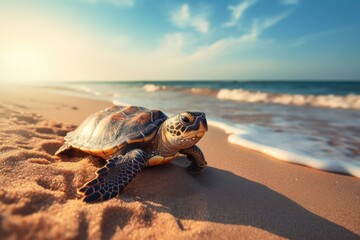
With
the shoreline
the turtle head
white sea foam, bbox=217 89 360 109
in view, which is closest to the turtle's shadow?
the turtle head

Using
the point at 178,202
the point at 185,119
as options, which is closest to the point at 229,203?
the point at 178,202

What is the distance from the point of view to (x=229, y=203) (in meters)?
2.19

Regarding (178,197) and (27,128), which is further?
(27,128)

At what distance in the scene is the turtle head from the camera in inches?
90.9

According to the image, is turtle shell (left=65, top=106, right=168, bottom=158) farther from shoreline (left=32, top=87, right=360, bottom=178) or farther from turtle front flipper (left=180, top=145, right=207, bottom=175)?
shoreline (left=32, top=87, right=360, bottom=178)

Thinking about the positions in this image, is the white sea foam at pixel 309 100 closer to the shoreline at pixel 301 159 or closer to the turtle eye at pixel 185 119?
the shoreline at pixel 301 159

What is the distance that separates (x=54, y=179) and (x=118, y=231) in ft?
3.52

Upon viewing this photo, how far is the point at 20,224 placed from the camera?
4.17 feet

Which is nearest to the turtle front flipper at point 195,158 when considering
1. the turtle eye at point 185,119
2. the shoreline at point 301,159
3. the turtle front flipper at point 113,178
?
the turtle eye at point 185,119

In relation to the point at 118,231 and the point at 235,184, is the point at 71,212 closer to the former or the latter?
the point at 118,231

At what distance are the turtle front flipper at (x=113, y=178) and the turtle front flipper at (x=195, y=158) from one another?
62 cm

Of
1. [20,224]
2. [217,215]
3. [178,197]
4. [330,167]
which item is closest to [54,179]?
[20,224]

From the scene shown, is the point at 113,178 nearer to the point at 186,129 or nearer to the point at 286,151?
the point at 186,129

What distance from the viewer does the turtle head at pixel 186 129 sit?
7.57ft
